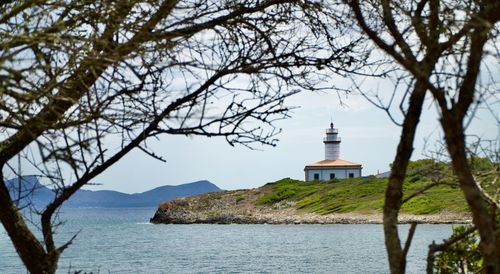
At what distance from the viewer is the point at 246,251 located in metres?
53.9

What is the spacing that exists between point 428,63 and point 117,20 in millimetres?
1431

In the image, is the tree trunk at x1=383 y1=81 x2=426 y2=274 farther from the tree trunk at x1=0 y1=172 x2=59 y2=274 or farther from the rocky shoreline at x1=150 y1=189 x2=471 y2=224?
the rocky shoreline at x1=150 y1=189 x2=471 y2=224

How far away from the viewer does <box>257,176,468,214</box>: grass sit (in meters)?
76.9

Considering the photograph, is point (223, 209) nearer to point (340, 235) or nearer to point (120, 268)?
point (340, 235)

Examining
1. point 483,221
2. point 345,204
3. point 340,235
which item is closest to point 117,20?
point 483,221

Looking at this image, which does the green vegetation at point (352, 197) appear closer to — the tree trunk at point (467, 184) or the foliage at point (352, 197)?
the foliage at point (352, 197)

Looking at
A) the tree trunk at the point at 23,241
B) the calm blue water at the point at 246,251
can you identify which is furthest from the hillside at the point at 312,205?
the tree trunk at the point at 23,241

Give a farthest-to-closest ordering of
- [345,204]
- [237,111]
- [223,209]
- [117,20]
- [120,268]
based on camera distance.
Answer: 1. [223,209]
2. [345,204]
3. [120,268]
4. [237,111]
5. [117,20]

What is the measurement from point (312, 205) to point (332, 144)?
2153 cm

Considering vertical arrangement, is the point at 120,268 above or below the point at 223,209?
below

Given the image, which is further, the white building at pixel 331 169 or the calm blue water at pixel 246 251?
the white building at pixel 331 169

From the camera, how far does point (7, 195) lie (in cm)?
465

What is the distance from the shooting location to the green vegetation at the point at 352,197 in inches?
3024

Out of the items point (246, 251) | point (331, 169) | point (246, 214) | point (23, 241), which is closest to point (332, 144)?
point (331, 169)
